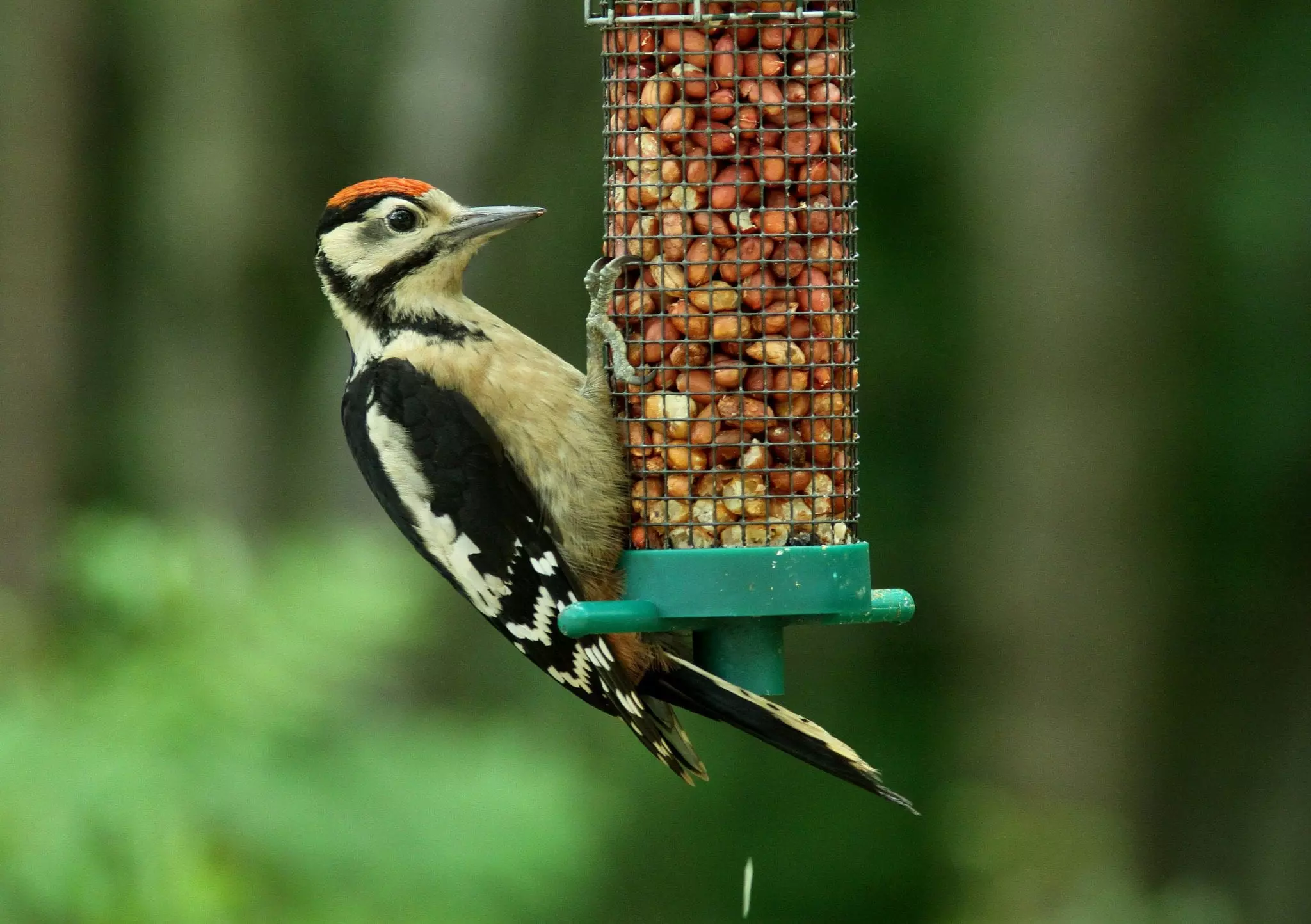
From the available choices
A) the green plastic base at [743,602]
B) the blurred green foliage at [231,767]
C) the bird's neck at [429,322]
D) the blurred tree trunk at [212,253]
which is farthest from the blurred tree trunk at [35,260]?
the green plastic base at [743,602]

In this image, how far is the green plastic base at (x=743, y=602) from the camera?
12.0 ft

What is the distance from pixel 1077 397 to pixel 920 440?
1.94 m

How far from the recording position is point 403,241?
4.28 metres

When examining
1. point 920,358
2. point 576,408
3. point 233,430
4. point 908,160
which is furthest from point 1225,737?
point 576,408

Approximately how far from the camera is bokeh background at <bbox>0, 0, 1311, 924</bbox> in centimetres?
682

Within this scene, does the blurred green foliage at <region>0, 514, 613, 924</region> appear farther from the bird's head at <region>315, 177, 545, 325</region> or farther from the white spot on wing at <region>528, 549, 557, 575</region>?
the bird's head at <region>315, 177, 545, 325</region>

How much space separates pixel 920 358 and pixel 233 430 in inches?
159

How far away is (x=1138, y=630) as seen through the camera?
807 cm

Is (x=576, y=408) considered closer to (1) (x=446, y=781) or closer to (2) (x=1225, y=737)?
(1) (x=446, y=781)

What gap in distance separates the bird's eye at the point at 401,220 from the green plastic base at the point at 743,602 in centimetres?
107

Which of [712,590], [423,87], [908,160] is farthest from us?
[908,160]

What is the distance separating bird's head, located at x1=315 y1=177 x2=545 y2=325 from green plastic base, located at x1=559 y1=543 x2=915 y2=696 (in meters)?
0.96

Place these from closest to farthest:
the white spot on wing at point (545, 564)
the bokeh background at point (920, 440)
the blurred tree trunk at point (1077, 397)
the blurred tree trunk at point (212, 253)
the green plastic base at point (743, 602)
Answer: the green plastic base at point (743, 602) < the white spot on wing at point (545, 564) < the bokeh background at point (920, 440) < the blurred tree trunk at point (1077, 397) < the blurred tree trunk at point (212, 253)

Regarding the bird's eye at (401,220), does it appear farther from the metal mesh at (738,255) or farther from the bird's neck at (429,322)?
the metal mesh at (738,255)
